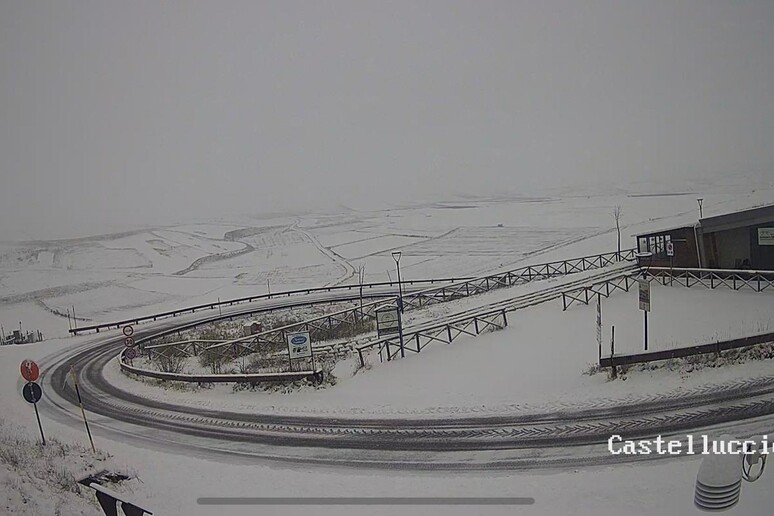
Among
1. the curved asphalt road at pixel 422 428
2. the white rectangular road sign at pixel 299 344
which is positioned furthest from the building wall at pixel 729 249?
the white rectangular road sign at pixel 299 344

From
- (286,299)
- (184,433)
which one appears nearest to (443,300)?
(286,299)

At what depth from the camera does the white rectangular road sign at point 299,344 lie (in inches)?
272

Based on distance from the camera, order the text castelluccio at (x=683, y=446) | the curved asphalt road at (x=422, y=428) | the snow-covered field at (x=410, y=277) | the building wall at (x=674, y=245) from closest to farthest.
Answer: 1. the text castelluccio at (x=683, y=446)
2. the snow-covered field at (x=410, y=277)
3. the curved asphalt road at (x=422, y=428)
4. the building wall at (x=674, y=245)

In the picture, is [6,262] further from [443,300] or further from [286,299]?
[443,300]

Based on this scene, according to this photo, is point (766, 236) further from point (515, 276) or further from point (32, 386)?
point (32, 386)

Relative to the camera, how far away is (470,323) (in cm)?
800

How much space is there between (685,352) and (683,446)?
139cm

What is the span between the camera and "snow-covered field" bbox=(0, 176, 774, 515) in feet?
12.1

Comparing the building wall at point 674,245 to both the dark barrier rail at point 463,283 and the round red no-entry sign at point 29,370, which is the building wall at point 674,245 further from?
the round red no-entry sign at point 29,370

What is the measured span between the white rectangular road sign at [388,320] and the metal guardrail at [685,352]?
300 cm

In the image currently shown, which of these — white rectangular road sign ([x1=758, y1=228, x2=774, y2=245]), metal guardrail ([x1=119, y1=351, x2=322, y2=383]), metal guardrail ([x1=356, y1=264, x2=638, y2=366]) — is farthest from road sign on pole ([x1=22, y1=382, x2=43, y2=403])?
white rectangular road sign ([x1=758, y1=228, x2=774, y2=245])

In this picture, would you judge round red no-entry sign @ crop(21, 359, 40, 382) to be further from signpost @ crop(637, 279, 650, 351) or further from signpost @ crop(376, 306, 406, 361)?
signpost @ crop(637, 279, 650, 351)

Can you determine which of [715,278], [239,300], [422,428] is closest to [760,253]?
[715,278]

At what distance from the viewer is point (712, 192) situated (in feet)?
15.3
